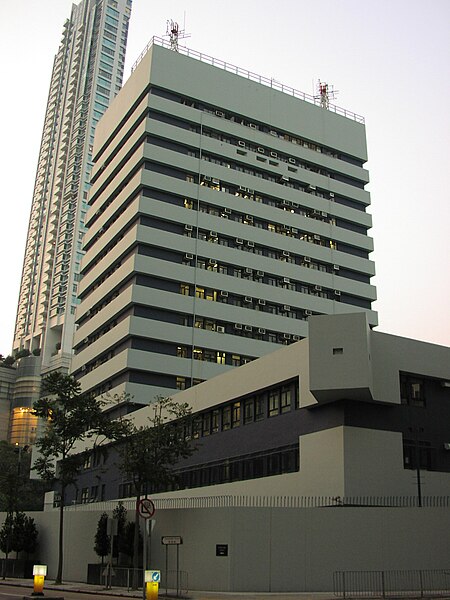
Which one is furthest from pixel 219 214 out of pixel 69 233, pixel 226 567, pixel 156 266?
pixel 69 233

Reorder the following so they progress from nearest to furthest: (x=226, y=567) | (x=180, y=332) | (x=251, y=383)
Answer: (x=226, y=567)
(x=251, y=383)
(x=180, y=332)

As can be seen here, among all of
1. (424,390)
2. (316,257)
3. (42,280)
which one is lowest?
(424,390)

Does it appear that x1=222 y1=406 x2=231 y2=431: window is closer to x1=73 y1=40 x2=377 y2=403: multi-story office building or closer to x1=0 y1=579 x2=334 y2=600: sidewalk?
x1=0 y1=579 x2=334 y2=600: sidewalk

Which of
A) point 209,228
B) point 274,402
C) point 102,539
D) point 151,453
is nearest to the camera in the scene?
point 151,453

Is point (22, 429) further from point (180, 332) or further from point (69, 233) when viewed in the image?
point (180, 332)

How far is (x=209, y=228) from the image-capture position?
76562mm

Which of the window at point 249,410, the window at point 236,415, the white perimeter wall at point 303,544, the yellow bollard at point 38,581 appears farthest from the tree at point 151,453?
the window at point 236,415

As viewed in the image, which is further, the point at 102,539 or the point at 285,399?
the point at 285,399

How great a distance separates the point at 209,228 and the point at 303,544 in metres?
49.3

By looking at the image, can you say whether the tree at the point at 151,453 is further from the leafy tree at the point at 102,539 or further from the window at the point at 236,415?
the window at the point at 236,415

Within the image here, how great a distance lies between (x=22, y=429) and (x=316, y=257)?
11709 centimetres

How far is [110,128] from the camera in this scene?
89.2 meters

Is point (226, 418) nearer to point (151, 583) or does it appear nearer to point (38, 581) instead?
point (38, 581)

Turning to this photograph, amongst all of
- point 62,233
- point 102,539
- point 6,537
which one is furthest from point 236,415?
point 62,233
